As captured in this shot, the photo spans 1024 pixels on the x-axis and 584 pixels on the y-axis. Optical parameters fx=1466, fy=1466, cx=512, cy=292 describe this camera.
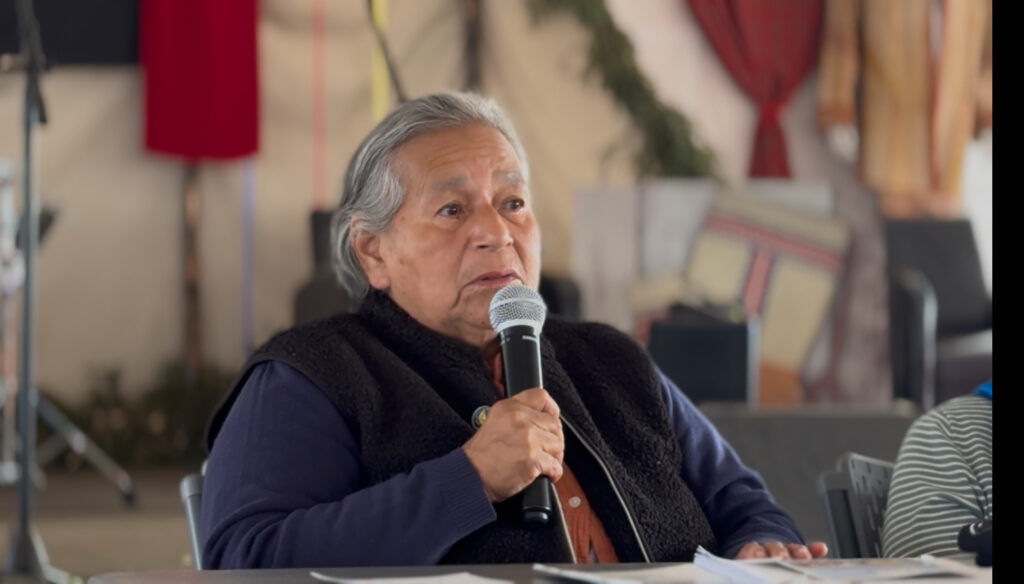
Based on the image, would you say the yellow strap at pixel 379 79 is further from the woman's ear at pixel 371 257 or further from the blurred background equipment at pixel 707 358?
the woman's ear at pixel 371 257

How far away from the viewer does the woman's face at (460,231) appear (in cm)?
196

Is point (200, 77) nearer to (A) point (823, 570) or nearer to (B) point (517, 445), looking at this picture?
(B) point (517, 445)

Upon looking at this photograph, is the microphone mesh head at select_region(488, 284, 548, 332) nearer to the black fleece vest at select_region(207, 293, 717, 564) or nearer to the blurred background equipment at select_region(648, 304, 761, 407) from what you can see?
the black fleece vest at select_region(207, 293, 717, 564)

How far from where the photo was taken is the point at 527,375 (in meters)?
1.65

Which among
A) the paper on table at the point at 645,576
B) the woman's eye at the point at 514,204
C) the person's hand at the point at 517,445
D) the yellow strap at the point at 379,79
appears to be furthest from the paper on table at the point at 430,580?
the yellow strap at the point at 379,79

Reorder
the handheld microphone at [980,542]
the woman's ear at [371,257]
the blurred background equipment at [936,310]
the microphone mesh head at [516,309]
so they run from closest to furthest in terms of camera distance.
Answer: the handheld microphone at [980,542] < the microphone mesh head at [516,309] < the woman's ear at [371,257] < the blurred background equipment at [936,310]

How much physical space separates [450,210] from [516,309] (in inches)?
11.7

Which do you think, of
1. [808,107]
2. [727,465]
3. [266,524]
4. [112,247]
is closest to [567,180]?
[808,107]

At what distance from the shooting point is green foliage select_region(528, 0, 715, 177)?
21.7ft

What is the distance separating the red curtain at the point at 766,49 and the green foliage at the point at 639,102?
1.04 feet

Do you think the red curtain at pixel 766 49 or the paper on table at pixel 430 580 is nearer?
the paper on table at pixel 430 580

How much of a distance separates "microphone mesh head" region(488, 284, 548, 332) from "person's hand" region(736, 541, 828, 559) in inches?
15.4

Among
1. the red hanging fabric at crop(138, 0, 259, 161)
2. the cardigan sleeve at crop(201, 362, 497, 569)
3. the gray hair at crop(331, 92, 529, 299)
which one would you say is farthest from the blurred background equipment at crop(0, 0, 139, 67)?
the cardigan sleeve at crop(201, 362, 497, 569)

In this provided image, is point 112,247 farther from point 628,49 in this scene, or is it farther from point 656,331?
point 656,331
